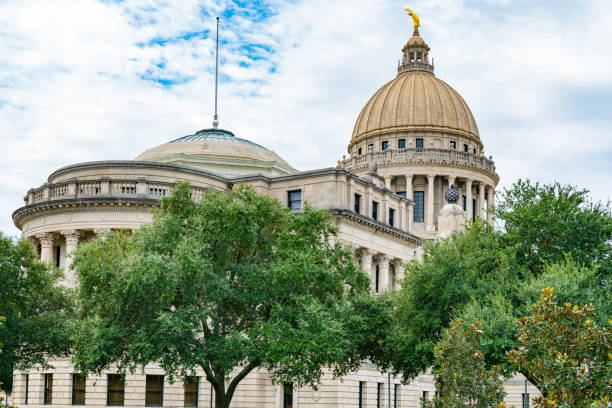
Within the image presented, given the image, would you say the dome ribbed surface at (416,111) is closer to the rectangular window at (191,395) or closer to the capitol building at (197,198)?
the capitol building at (197,198)

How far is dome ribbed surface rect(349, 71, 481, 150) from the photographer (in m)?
104

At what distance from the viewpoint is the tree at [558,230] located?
39.9 metres

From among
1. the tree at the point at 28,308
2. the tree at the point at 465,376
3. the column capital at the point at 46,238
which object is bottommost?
the tree at the point at 465,376

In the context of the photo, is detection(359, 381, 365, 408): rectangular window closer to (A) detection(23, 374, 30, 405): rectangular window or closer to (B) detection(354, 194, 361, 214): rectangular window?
(B) detection(354, 194, 361, 214): rectangular window

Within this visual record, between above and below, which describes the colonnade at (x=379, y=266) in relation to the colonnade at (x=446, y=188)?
below

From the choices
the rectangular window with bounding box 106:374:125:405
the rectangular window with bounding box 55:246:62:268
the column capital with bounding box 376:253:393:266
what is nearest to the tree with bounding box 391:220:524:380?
the rectangular window with bounding box 106:374:125:405

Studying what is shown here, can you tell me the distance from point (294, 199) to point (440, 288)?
20.3 meters

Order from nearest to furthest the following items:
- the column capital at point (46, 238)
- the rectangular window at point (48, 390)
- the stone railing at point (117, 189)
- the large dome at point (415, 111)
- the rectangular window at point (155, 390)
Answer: the rectangular window at point (155, 390), the stone railing at point (117, 189), the rectangular window at point (48, 390), the column capital at point (46, 238), the large dome at point (415, 111)

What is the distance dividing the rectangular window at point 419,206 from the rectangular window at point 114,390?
53.7 meters

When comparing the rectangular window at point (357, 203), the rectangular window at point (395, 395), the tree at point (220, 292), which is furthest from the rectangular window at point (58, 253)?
the rectangular window at point (395, 395)

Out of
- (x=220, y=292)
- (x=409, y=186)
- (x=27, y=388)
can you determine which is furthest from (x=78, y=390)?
(x=409, y=186)

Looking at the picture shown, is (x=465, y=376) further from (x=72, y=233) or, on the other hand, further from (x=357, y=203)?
(x=72, y=233)

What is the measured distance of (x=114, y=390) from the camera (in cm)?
5325

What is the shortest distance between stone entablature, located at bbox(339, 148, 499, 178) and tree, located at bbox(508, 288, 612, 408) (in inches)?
3154
